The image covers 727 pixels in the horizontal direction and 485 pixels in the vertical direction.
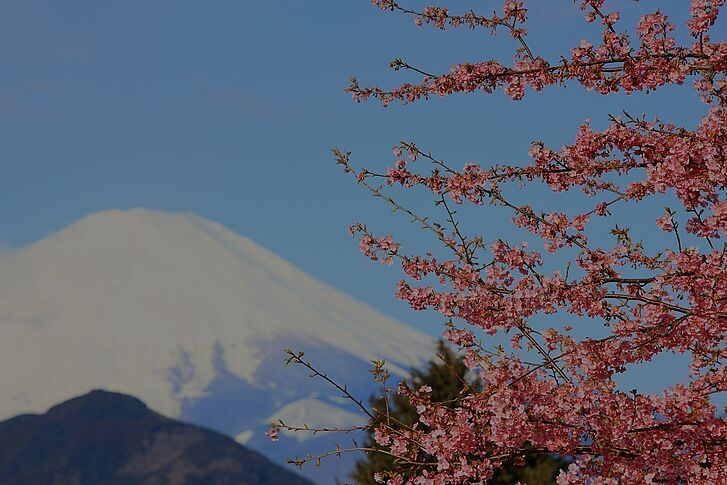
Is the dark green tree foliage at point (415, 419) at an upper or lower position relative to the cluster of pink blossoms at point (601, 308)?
upper

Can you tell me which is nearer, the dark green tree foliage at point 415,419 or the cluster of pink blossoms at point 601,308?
the cluster of pink blossoms at point 601,308

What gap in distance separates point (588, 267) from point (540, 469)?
25.1 meters

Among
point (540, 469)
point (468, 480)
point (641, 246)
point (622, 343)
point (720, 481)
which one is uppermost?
point (540, 469)

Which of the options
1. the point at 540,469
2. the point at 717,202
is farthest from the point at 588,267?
the point at 540,469

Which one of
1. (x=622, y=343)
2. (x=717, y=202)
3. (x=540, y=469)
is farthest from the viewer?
(x=540, y=469)

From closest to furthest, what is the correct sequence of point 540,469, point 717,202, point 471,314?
1. point 717,202
2. point 471,314
3. point 540,469

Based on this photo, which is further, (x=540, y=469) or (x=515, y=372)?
(x=540, y=469)

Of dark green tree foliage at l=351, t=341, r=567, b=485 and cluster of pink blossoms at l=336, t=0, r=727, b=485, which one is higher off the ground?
dark green tree foliage at l=351, t=341, r=567, b=485

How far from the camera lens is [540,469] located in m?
34.7

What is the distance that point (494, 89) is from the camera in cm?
1159

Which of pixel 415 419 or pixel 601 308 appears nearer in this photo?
pixel 601 308

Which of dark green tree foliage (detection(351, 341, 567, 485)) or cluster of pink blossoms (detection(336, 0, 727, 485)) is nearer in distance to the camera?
cluster of pink blossoms (detection(336, 0, 727, 485))

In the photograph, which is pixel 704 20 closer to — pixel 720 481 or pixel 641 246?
pixel 641 246

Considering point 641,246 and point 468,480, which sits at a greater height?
point 641,246
